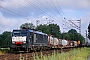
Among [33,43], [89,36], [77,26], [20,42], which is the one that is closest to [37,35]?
[33,43]

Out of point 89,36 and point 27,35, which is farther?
point 89,36

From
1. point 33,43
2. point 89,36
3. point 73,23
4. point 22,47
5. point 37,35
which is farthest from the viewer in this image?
point 89,36

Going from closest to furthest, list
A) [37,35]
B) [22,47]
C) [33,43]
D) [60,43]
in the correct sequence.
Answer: [22,47], [33,43], [37,35], [60,43]

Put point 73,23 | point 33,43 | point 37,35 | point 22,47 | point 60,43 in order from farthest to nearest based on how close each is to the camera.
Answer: point 60,43
point 73,23
point 37,35
point 33,43
point 22,47

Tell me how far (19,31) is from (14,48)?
2.41 meters

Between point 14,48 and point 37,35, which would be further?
point 37,35

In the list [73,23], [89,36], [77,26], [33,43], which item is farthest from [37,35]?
[89,36]

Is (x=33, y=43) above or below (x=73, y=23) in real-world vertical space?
below

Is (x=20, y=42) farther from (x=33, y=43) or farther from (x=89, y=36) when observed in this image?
(x=89, y=36)

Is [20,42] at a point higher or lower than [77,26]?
lower

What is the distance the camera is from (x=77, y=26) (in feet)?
248

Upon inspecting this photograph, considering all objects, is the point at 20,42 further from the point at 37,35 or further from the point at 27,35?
the point at 37,35

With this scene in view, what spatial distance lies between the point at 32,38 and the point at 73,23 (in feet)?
115

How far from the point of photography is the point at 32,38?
37.5 meters
